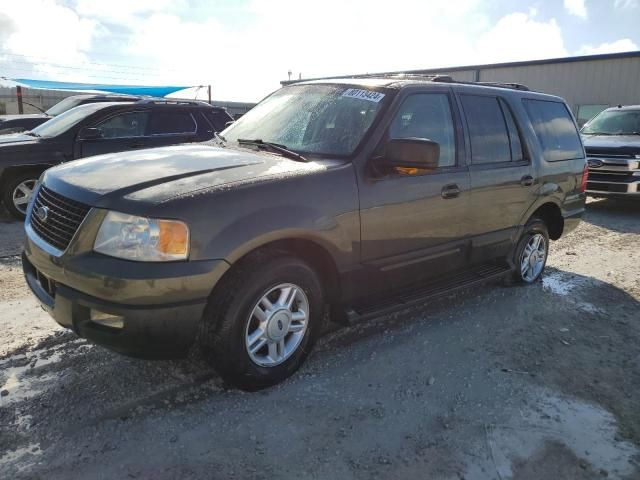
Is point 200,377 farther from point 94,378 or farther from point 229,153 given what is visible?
point 229,153

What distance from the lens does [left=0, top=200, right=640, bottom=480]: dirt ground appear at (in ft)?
8.44

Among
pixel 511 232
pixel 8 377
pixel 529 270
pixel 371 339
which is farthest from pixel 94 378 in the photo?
pixel 529 270

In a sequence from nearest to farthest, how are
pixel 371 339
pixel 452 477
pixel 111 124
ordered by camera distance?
pixel 452 477
pixel 371 339
pixel 111 124

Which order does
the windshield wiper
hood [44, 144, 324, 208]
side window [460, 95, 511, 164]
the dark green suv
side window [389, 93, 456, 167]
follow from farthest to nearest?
1. side window [460, 95, 511, 164]
2. side window [389, 93, 456, 167]
3. the windshield wiper
4. hood [44, 144, 324, 208]
5. the dark green suv

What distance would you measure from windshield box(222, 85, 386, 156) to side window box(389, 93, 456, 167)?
0.20 m

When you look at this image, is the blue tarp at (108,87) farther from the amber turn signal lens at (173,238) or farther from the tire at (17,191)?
the amber turn signal lens at (173,238)

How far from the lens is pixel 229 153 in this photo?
3.63 m

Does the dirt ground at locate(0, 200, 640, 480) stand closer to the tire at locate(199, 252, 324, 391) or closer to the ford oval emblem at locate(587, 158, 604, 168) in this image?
the tire at locate(199, 252, 324, 391)

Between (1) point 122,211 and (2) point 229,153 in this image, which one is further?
(2) point 229,153

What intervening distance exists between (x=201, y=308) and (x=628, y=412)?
2605 millimetres

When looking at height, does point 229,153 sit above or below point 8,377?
above

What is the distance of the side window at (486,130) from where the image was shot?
14.2ft

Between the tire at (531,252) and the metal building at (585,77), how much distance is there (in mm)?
16074

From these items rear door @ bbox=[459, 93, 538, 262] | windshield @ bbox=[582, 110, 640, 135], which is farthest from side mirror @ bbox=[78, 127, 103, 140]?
windshield @ bbox=[582, 110, 640, 135]
